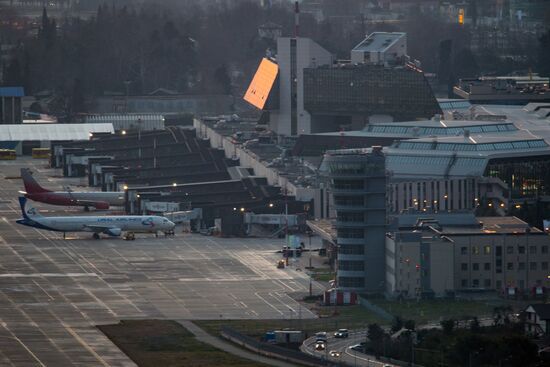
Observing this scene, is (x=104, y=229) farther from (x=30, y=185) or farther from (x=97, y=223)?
(x=30, y=185)

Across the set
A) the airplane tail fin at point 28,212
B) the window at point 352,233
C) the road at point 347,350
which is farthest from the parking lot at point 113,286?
the road at point 347,350

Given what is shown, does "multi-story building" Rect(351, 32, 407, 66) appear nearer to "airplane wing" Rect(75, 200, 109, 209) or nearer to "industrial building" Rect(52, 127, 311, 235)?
"industrial building" Rect(52, 127, 311, 235)

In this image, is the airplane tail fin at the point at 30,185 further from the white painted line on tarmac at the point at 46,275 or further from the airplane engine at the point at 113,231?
the white painted line on tarmac at the point at 46,275

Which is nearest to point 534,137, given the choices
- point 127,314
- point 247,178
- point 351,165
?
point 247,178

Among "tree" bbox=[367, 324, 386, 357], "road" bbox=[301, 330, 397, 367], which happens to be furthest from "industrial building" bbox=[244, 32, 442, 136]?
"tree" bbox=[367, 324, 386, 357]

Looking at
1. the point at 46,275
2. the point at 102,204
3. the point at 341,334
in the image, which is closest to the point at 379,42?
the point at 102,204

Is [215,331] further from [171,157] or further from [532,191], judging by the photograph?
[171,157]

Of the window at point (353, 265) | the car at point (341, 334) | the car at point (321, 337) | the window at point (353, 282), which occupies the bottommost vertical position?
the window at point (353, 282)
